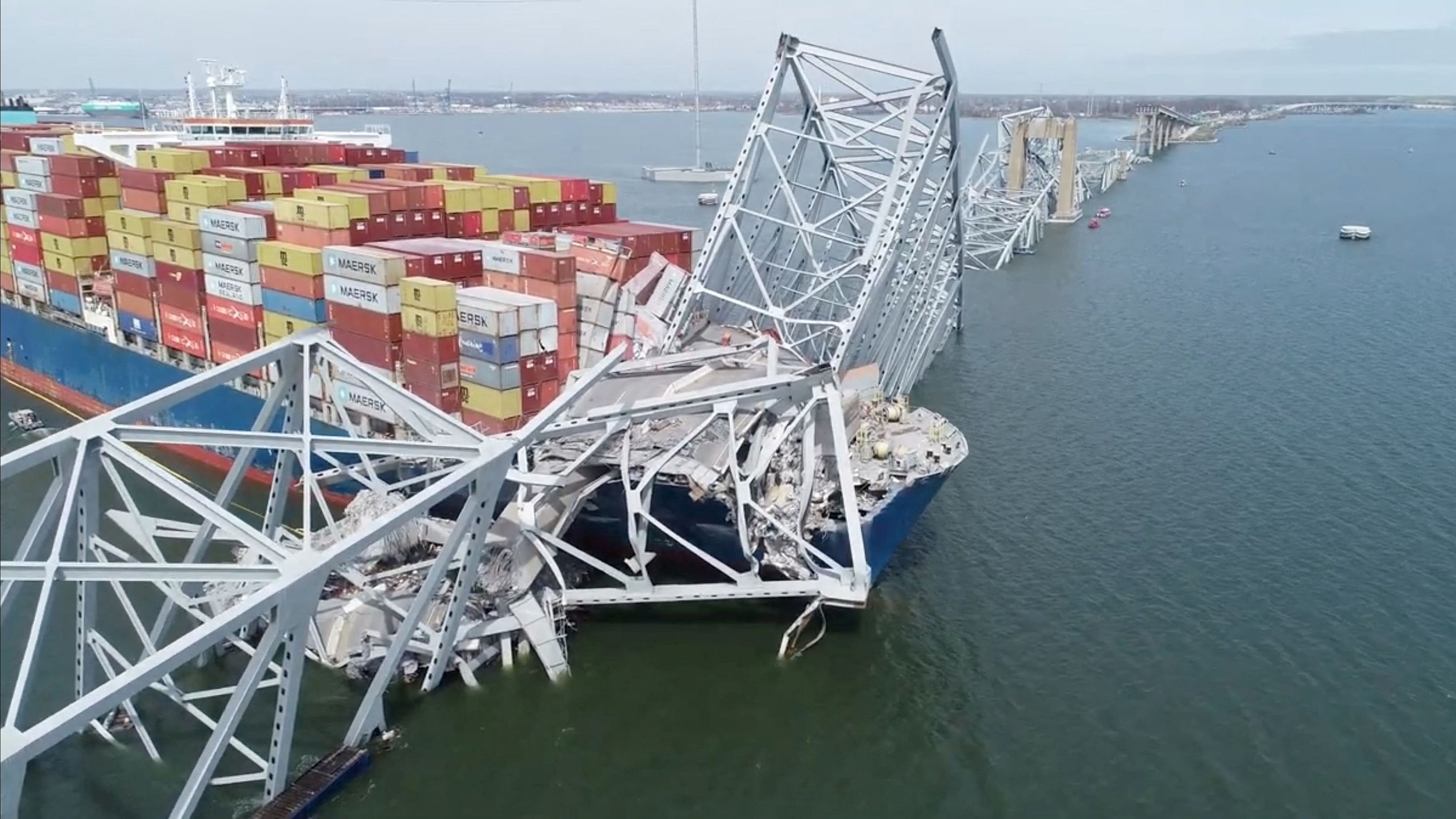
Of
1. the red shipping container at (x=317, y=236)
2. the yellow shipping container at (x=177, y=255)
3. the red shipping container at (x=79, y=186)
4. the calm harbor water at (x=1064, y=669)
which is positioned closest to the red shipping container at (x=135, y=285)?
the yellow shipping container at (x=177, y=255)

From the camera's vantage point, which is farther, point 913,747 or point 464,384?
point 464,384

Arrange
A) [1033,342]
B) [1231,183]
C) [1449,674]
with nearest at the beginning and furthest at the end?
[1449,674], [1033,342], [1231,183]

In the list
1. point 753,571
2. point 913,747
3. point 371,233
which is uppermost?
point 371,233

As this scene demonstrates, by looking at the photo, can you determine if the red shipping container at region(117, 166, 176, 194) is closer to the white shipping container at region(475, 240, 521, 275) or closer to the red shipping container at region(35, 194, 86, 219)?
the red shipping container at region(35, 194, 86, 219)

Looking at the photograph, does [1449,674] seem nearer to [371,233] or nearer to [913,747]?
[913,747]

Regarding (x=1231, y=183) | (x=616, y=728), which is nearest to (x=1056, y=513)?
(x=616, y=728)

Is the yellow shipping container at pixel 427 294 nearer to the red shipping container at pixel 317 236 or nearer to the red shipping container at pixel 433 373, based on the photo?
the red shipping container at pixel 433 373

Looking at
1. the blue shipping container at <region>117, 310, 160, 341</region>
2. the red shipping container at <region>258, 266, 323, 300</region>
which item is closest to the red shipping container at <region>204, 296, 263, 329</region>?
the red shipping container at <region>258, 266, 323, 300</region>
